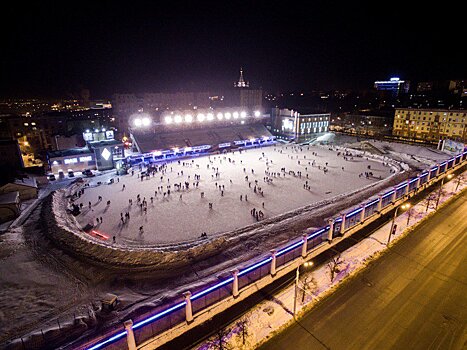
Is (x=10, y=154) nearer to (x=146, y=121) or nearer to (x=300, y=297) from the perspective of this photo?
(x=146, y=121)

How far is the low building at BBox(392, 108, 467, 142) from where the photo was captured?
4962 centimetres

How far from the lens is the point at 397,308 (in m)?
10.9

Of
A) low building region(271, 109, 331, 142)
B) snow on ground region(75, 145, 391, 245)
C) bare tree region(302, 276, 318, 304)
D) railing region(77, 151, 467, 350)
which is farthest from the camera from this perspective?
low building region(271, 109, 331, 142)

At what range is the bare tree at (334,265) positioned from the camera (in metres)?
12.7

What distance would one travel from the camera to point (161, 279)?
43.8 feet

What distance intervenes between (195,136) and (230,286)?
45.8 metres

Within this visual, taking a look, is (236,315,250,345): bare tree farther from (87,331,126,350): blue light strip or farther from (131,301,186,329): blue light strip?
(87,331,126,350): blue light strip

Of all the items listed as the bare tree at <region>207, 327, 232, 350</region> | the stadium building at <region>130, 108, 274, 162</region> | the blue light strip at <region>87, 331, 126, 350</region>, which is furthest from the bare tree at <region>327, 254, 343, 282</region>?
the stadium building at <region>130, 108, 274, 162</region>

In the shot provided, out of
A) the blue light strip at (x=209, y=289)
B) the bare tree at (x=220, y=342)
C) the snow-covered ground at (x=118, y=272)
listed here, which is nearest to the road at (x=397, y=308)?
the bare tree at (x=220, y=342)

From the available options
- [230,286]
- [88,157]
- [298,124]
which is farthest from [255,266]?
[298,124]

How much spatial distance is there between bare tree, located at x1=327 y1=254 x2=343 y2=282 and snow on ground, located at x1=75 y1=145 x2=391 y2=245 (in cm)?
822

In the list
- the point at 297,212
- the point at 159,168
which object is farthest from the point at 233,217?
the point at 159,168

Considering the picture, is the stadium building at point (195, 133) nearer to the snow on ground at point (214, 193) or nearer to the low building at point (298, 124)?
the low building at point (298, 124)

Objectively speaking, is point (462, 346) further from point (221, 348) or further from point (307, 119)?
point (307, 119)
